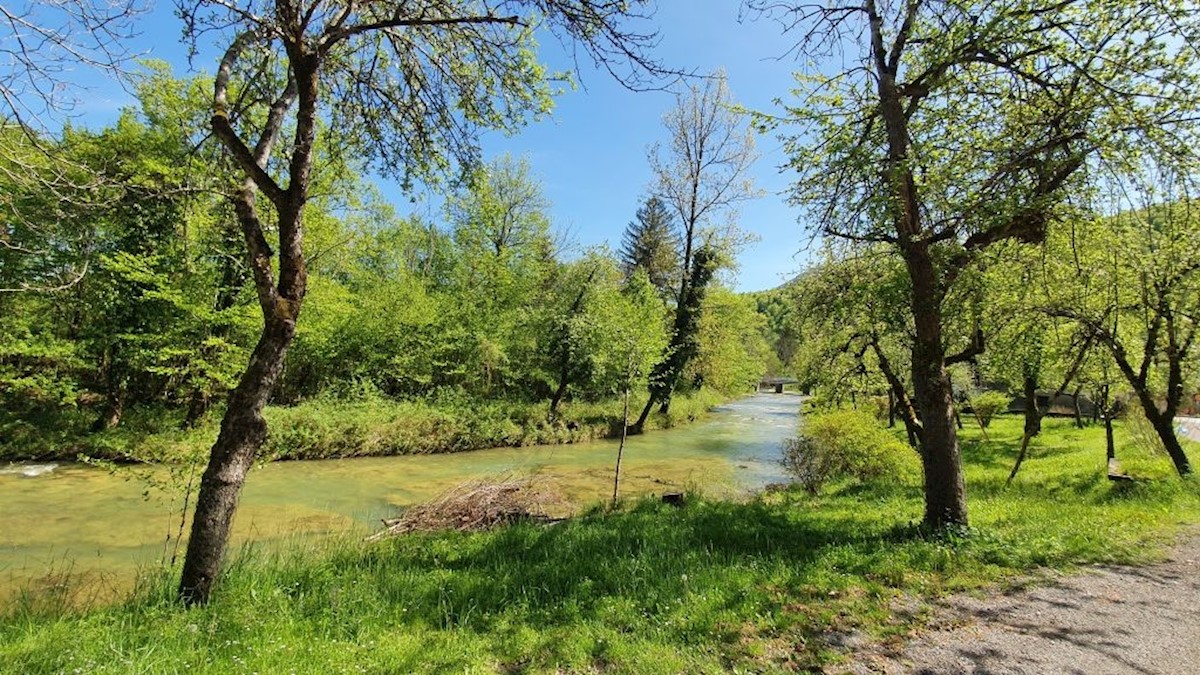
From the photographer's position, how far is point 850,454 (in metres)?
12.2

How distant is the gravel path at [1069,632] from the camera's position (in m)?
3.73

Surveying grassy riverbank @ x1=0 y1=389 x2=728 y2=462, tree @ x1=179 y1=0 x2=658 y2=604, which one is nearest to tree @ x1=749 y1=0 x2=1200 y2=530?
tree @ x1=179 y1=0 x2=658 y2=604

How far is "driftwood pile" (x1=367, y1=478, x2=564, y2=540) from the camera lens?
9.19 metres

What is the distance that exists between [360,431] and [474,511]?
33.3ft

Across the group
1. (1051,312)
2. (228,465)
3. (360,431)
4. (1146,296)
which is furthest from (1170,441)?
(360,431)

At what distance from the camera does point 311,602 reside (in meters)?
4.66

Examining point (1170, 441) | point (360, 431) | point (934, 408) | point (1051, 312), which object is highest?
point (1051, 312)

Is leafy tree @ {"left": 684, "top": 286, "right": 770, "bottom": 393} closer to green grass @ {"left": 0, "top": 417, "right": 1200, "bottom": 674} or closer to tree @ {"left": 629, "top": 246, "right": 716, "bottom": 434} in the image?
tree @ {"left": 629, "top": 246, "right": 716, "bottom": 434}

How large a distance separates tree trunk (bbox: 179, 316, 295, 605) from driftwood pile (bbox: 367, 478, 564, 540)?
14.1ft

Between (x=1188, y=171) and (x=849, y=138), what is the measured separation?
11.4ft

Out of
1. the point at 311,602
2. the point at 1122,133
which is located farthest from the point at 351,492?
the point at 1122,133

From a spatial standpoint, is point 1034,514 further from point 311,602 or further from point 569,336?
point 569,336

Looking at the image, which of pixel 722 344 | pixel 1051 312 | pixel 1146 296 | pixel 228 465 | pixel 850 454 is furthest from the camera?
pixel 722 344

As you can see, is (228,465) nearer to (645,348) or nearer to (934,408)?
(934,408)
